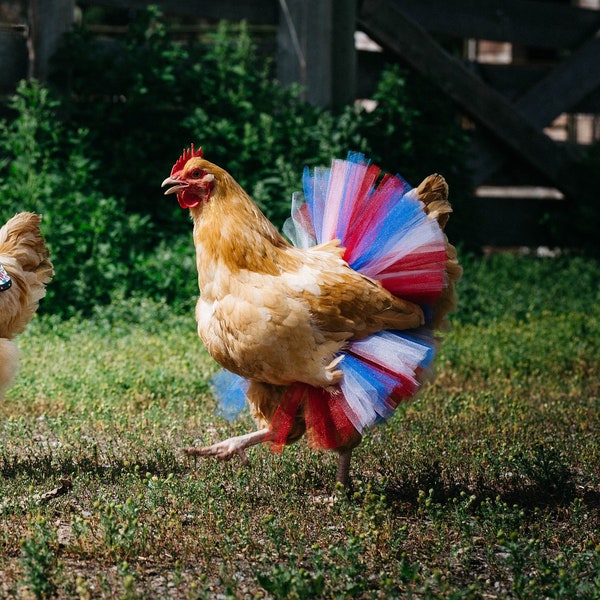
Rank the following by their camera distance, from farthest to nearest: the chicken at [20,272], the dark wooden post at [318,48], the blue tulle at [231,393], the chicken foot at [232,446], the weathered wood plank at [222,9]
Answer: the dark wooden post at [318,48] < the weathered wood plank at [222,9] < the chicken at [20,272] < the blue tulle at [231,393] < the chicken foot at [232,446]

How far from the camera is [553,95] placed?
12.7 metres

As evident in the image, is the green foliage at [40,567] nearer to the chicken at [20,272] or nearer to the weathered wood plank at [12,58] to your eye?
the chicken at [20,272]

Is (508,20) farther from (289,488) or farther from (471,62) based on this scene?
(289,488)

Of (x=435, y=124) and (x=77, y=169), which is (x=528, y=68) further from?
(x=77, y=169)

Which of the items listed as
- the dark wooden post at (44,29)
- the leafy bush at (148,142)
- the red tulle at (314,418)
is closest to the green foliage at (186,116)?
the leafy bush at (148,142)

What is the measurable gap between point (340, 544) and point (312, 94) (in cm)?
739

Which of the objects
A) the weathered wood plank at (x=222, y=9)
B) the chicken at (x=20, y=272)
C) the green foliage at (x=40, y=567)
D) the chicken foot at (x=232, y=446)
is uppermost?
the weathered wood plank at (x=222, y=9)

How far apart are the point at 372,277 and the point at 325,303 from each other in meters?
0.40

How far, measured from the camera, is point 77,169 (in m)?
9.21

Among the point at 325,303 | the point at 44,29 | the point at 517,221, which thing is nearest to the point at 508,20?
the point at 517,221

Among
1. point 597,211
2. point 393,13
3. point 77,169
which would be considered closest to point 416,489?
point 77,169

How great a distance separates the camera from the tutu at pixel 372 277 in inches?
179

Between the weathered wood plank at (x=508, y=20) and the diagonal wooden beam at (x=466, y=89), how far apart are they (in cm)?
65

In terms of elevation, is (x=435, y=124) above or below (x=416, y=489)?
above
